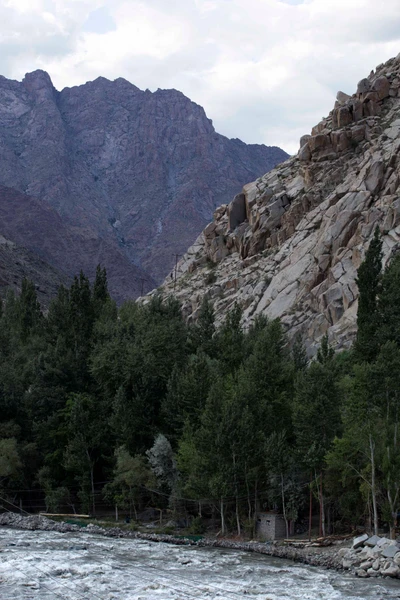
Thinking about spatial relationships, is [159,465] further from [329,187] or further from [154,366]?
[329,187]

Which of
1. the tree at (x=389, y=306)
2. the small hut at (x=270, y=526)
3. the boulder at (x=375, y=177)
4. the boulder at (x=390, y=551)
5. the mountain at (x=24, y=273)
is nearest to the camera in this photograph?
the boulder at (x=390, y=551)

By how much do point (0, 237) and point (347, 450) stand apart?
134 metres

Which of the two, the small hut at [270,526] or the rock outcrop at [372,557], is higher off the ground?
the small hut at [270,526]

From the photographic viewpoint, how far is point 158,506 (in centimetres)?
5934

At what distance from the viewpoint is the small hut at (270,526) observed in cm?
5094

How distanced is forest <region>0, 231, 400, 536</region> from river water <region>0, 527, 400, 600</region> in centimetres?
758

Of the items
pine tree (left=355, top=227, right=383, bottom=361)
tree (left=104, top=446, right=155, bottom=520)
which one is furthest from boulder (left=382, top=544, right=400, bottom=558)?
tree (left=104, top=446, right=155, bottom=520)

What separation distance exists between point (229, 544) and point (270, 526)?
14.2 feet

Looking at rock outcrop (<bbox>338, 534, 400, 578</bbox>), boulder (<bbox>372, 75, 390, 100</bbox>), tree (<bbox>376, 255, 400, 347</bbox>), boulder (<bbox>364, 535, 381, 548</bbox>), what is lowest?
rock outcrop (<bbox>338, 534, 400, 578</bbox>)

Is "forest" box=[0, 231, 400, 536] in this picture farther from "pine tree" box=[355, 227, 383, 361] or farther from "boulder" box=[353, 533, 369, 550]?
"boulder" box=[353, 533, 369, 550]

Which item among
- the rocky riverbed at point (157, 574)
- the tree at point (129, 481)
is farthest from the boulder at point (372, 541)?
the tree at point (129, 481)

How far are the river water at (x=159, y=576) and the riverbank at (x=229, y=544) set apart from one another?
1.06 m

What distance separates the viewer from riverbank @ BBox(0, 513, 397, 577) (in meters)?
41.8

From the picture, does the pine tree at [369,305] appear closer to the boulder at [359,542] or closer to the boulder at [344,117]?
the boulder at [359,542]
